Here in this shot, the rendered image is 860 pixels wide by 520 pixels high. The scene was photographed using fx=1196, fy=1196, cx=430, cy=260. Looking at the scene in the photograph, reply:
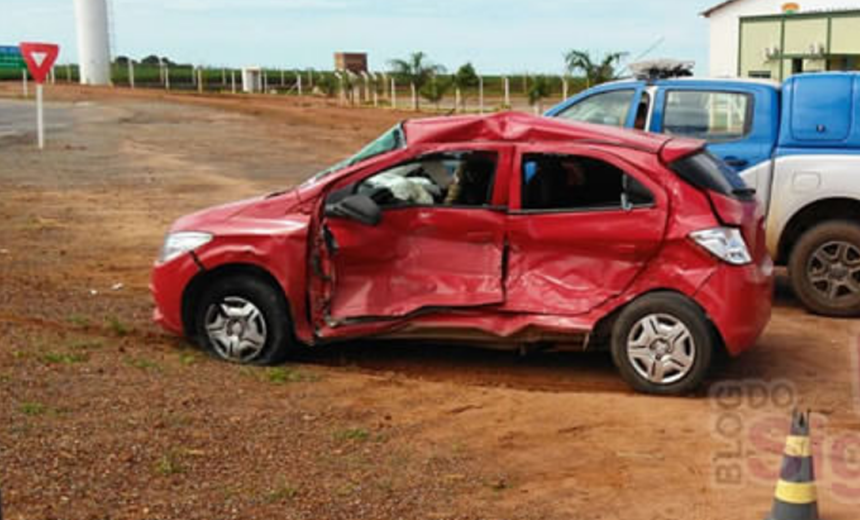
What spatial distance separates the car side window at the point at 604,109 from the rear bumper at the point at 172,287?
4.00m

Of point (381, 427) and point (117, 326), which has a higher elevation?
point (117, 326)

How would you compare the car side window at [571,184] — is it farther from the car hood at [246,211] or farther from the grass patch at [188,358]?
the grass patch at [188,358]

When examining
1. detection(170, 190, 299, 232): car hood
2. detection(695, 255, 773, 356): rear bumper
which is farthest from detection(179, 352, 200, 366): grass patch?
detection(695, 255, 773, 356): rear bumper

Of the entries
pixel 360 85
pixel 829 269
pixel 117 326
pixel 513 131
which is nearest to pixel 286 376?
pixel 117 326

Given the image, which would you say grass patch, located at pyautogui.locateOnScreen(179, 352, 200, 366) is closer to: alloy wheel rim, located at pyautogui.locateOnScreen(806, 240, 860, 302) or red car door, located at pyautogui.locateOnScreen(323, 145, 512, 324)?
red car door, located at pyautogui.locateOnScreen(323, 145, 512, 324)

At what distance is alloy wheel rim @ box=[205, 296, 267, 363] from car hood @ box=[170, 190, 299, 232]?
1.84ft

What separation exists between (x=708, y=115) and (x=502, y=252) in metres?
3.42

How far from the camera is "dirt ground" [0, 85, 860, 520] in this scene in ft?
18.2

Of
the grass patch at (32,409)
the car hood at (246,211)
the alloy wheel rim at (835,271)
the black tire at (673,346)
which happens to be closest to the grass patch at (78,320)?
the car hood at (246,211)

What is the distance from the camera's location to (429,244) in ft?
26.1

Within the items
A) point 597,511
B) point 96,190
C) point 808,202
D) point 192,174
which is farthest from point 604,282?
point 192,174

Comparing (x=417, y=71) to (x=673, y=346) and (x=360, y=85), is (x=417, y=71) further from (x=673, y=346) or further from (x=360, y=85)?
(x=673, y=346)

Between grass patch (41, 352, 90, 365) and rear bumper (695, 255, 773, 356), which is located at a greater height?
rear bumper (695, 255, 773, 356)

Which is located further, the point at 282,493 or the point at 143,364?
the point at 143,364
